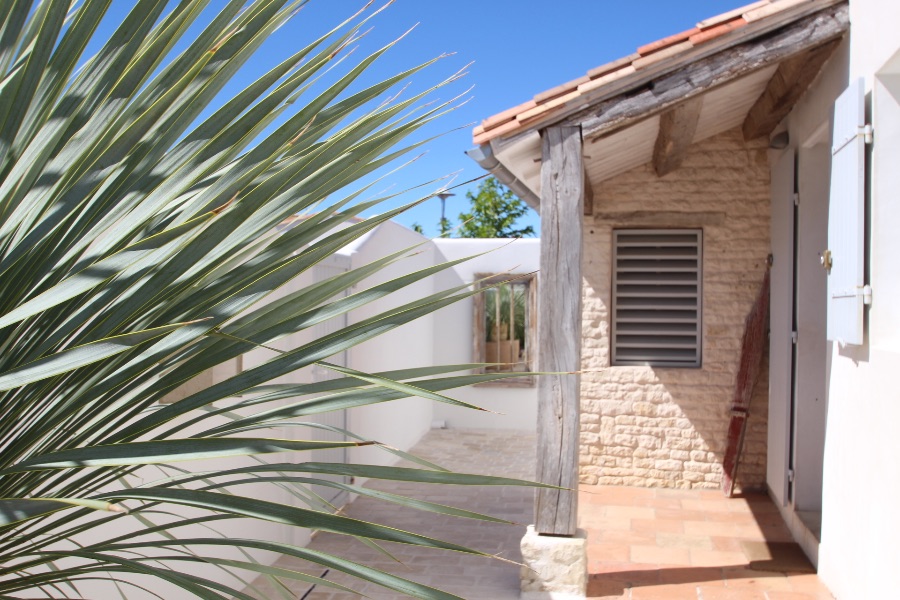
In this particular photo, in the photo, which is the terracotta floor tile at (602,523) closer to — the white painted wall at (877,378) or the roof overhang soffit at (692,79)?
the white painted wall at (877,378)

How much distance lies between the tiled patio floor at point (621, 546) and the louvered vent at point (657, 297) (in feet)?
3.81

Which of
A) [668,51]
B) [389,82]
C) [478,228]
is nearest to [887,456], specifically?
[668,51]

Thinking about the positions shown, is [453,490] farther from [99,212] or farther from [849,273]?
[99,212]

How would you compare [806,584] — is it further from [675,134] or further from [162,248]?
[162,248]

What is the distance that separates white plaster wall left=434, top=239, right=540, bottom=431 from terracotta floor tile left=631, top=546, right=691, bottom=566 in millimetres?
5433

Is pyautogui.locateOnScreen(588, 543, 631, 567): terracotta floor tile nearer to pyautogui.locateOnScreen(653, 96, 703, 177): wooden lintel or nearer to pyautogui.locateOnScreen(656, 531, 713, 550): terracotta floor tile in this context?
pyautogui.locateOnScreen(656, 531, 713, 550): terracotta floor tile

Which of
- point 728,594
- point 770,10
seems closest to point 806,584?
point 728,594

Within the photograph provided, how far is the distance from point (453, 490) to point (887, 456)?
4.35m

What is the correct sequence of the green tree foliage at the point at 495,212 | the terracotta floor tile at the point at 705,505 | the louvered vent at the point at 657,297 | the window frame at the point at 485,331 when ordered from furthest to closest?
the green tree foliage at the point at 495,212 → the window frame at the point at 485,331 → the louvered vent at the point at 657,297 → the terracotta floor tile at the point at 705,505

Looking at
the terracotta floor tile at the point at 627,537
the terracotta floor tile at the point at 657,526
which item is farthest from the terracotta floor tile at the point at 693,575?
the terracotta floor tile at the point at 657,526

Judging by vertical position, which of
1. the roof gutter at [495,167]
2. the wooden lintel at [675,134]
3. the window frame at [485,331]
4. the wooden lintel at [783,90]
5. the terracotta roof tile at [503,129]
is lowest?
the window frame at [485,331]

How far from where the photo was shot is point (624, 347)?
7516 mm

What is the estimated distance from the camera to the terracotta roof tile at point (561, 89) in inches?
181

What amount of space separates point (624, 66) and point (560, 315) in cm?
135
